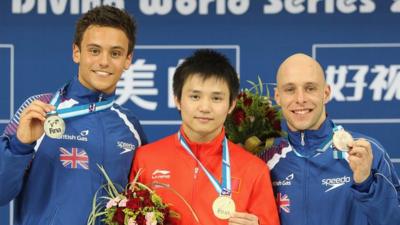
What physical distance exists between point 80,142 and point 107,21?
51 cm

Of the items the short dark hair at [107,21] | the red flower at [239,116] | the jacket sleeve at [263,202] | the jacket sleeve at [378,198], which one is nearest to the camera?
the jacket sleeve at [378,198]

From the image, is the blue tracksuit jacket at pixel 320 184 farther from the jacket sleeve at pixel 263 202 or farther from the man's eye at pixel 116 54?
the man's eye at pixel 116 54

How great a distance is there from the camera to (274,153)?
10.2 ft

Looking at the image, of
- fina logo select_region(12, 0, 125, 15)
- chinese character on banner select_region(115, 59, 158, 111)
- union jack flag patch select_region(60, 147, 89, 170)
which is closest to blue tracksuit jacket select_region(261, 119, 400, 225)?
union jack flag patch select_region(60, 147, 89, 170)

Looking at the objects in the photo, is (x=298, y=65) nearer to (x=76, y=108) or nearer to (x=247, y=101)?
(x=247, y=101)

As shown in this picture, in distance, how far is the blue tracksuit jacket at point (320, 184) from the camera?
9.61ft

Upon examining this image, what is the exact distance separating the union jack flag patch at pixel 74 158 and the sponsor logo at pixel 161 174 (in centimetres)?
27

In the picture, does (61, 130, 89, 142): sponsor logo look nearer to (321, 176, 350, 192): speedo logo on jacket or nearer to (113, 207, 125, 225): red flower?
(113, 207, 125, 225): red flower

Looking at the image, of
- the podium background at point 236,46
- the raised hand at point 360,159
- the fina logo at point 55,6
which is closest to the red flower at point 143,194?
the raised hand at point 360,159

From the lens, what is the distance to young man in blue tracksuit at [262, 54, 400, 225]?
293 cm

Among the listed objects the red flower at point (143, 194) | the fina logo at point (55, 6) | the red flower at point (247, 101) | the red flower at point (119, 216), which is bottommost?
the red flower at point (119, 216)

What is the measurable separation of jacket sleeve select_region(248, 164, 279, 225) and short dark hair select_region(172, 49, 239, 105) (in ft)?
1.17

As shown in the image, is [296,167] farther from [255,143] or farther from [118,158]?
[118,158]

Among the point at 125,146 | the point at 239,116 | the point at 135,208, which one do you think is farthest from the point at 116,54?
the point at 135,208
